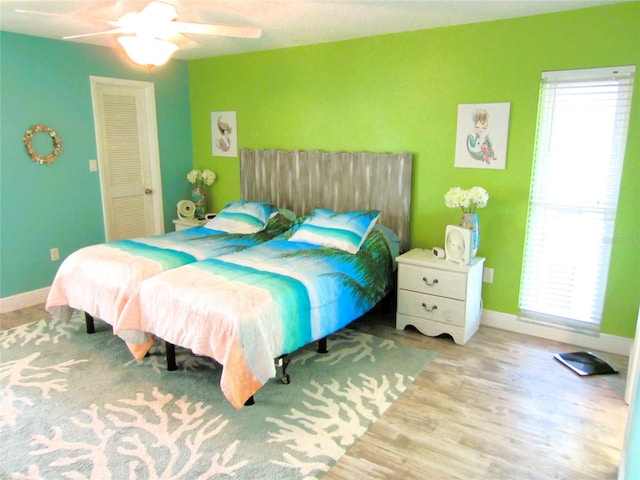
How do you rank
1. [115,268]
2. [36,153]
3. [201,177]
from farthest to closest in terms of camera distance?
[201,177] → [36,153] → [115,268]

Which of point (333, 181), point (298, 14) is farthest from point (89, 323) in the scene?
point (298, 14)

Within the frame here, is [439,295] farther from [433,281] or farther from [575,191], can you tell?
[575,191]

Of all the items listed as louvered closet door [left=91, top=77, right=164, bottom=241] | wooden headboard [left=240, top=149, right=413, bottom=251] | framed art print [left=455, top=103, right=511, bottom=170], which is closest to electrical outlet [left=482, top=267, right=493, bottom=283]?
wooden headboard [left=240, top=149, right=413, bottom=251]

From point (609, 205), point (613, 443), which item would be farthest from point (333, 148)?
point (613, 443)

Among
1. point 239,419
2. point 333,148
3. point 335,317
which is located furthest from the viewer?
point 333,148

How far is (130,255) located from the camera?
331cm

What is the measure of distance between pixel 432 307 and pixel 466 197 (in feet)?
2.78

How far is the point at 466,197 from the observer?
339 centimetres

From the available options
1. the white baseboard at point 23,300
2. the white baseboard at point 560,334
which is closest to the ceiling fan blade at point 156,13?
the white baseboard at point 23,300

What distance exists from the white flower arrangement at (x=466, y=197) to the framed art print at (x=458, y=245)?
0.59 feet

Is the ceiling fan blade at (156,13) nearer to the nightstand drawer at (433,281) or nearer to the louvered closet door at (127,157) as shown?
the louvered closet door at (127,157)

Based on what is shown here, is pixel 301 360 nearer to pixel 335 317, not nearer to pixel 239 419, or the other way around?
pixel 335 317

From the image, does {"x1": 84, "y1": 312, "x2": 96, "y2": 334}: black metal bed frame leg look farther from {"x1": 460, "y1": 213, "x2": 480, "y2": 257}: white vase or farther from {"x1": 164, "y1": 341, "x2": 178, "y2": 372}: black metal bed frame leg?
{"x1": 460, "y1": 213, "x2": 480, "y2": 257}: white vase

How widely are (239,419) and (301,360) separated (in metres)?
0.73
